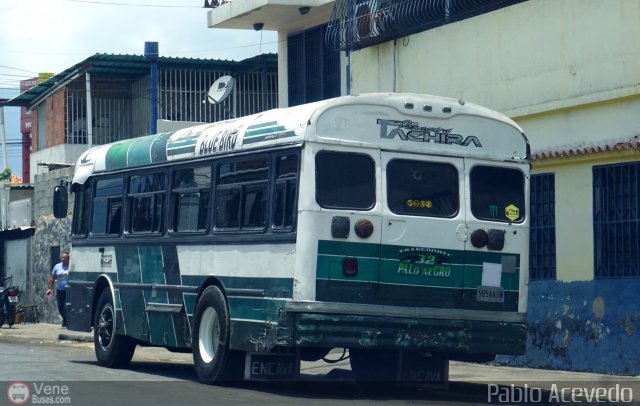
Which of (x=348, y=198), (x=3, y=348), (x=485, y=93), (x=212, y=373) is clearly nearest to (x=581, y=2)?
(x=485, y=93)

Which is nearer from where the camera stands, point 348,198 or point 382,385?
point 348,198

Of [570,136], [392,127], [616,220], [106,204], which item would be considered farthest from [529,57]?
[106,204]

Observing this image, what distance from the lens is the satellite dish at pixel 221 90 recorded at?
28.2m

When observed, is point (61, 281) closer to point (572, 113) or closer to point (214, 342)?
point (214, 342)

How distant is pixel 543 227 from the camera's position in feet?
53.9

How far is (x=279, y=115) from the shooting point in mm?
12789

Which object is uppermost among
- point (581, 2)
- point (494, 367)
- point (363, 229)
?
point (581, 2)

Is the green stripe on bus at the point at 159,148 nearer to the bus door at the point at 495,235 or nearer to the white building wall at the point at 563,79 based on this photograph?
the bus door at the point at 495,235

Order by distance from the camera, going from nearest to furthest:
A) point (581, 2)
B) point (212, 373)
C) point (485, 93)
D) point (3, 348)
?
1. point (212, 373)
2. point (581, 2)
3. point (485, 93)
4. point (3, 348)

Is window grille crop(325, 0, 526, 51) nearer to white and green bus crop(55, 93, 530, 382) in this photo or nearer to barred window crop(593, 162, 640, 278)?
barred window crop(593, 162, 640, 278)

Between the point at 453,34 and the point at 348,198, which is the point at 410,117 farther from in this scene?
the point at 453,34

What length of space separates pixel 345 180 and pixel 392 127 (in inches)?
30.8

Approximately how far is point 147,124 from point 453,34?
58.6 feet
